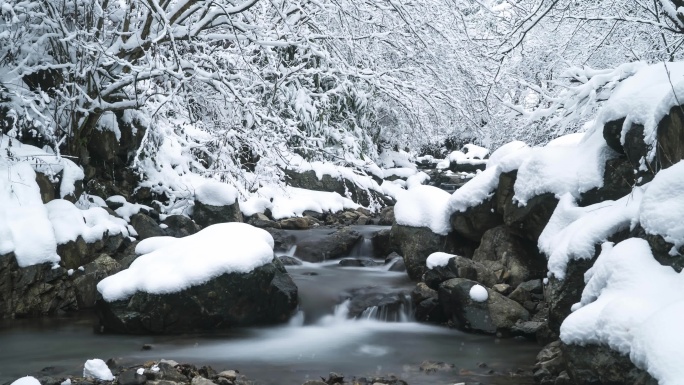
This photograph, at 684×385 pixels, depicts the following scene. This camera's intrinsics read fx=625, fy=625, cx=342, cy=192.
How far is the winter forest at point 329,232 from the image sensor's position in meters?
5.16

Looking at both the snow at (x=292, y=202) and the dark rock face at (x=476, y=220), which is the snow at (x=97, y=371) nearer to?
the dark rock face at (x=476, y=220)

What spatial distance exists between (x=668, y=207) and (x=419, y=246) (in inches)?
196

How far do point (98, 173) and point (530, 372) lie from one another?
7161 mm

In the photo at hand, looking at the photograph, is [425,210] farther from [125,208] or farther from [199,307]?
[125,208]

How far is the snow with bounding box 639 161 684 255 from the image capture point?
436 centimetres

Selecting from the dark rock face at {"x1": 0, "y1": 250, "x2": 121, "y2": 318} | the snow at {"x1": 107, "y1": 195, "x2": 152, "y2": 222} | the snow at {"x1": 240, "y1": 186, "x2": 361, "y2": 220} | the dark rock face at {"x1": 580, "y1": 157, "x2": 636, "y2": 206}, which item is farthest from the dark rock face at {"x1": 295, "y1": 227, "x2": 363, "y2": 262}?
the dark rock face at {"x1": 580, "y1": 157, "x2": 636, "y2": 206}

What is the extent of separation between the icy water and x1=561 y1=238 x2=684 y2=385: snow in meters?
1.22

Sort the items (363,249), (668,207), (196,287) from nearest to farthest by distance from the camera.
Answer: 1. (668,207)
2. (196,287)
3. (363,249)

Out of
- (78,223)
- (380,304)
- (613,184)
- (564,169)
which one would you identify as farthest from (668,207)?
(78,223)

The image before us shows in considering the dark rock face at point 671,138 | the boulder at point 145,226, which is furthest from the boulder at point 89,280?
the dark rock face at point 671,138

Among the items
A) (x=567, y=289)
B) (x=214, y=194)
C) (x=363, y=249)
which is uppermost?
(x=214, y=194)

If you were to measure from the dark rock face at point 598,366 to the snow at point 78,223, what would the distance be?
6060mm

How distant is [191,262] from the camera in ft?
22.7

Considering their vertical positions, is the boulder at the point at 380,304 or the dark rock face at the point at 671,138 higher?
the dark rock face at the point at 671,138
